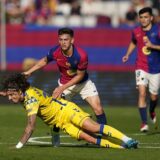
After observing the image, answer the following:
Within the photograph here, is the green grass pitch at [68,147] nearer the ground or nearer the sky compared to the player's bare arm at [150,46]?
nearer the ground

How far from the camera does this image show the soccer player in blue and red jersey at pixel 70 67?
1409cm

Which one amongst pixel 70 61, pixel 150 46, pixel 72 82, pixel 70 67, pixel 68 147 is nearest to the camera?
pixel 68 147

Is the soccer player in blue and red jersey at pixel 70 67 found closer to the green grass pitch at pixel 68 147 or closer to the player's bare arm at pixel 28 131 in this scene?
the green grass pitch at pixel 68 147

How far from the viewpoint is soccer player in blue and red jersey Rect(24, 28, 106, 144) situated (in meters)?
14.1

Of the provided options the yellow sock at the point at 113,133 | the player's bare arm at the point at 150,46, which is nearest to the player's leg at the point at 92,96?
the player's bare arm at the point at 150,46

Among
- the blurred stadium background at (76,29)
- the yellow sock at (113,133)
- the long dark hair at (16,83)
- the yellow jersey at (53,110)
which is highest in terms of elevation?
the long dark hair at (16,83)

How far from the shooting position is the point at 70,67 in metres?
14.6

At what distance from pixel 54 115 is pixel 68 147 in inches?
27.2

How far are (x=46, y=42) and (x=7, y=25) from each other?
59.3 inches

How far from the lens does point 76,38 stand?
96.2 feet

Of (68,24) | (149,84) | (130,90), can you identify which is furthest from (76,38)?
(149,84)

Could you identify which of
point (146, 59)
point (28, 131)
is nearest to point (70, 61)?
point (28, 131)

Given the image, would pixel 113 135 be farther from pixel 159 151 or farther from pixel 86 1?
pixel 86 1

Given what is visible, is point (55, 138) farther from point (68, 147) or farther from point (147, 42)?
point (147, 42)
